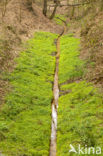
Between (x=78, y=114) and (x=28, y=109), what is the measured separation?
3804 millimetres

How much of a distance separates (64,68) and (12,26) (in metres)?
10.0

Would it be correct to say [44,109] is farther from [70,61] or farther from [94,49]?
[94,49]

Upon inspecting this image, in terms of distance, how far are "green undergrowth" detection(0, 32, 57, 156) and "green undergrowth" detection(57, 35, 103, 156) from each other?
1043mm

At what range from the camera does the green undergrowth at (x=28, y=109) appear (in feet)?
46.3

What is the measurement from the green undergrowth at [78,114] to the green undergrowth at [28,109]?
1.04 m

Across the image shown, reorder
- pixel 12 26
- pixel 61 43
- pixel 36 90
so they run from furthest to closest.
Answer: pixel 61 43 < pixel 12 26 < pixel 36 90

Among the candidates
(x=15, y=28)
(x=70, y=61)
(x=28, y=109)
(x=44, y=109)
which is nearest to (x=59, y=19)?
(x=15, y=28)

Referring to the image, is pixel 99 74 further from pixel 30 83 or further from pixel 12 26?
pixel 12 26

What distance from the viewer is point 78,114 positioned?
16828 millimetres

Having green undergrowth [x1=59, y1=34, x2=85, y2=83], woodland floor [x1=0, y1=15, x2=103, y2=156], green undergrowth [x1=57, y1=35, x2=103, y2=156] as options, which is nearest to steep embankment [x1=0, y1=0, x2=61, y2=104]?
woodland floor [x1=0, y1=15, x2=103, y2=156]

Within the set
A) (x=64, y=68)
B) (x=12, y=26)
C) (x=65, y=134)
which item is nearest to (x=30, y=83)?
(x=64, y=68)

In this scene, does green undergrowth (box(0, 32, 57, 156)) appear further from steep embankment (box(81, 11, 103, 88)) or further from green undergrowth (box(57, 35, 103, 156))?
steep embankment (box(81, 11, 103, 88))

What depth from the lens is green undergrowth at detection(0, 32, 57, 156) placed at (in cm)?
1412

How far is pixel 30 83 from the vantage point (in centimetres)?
2125
